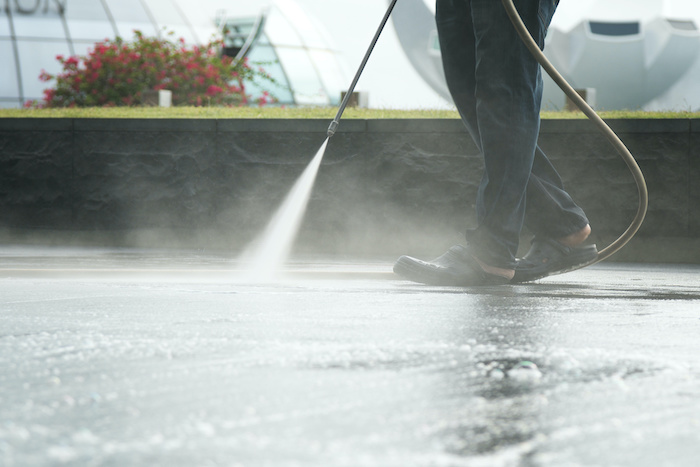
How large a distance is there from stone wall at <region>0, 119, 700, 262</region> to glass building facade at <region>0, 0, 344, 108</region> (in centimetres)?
1740

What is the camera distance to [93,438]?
1.20 metres

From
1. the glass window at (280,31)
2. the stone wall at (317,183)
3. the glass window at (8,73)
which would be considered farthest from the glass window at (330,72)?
the stone wall at (317,183)

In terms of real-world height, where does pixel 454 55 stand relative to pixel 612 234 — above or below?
above

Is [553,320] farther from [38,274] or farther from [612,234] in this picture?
[612,234]

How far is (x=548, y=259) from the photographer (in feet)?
11.5

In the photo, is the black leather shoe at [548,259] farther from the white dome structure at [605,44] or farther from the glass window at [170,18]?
the glass window at [170,18]

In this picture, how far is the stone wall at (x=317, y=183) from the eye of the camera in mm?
5852

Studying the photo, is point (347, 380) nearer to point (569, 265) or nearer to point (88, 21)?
point (569, 265)

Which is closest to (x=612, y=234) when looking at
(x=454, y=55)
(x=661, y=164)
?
(x=661, y=164)

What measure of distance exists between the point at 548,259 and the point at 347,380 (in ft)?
6.79

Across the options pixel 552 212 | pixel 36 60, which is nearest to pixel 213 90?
pixel 552 212

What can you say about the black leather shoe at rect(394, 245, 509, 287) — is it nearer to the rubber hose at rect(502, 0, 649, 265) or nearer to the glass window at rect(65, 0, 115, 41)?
the rubber hose at rect(502, 0, 649, 265)

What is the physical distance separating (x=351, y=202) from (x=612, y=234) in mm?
1724

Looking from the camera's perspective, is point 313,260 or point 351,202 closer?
point 313,260
